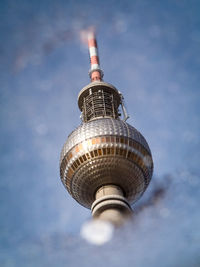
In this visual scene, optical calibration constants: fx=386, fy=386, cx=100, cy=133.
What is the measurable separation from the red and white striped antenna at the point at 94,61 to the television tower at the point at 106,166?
13288 mm

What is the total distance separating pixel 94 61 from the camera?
7300cm

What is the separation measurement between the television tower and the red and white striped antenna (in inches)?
523

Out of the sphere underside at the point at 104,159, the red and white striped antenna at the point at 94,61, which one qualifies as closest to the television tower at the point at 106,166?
the sphere underside at the point at 104,159

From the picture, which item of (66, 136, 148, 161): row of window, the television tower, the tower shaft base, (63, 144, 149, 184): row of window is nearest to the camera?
the tower shaft base

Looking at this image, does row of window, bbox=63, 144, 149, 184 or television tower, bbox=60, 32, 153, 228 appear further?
row of window, bbox=63, 144, 149, 184

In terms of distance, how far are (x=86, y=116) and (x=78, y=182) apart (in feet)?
41.1

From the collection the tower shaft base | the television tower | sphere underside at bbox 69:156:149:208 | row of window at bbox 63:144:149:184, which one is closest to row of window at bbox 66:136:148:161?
the television tower

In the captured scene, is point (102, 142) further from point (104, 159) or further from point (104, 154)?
point (104, 159)

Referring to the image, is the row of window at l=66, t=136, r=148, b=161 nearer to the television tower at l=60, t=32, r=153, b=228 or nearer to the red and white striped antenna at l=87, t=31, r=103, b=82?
the television tower at l=60, t=32, r=153, b=228

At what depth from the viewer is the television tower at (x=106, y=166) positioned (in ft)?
174

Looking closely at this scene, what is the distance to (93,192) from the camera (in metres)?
57.0

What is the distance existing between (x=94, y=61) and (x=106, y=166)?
26.2 m

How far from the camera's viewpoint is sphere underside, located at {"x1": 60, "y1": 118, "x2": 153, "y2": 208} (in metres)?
54.3

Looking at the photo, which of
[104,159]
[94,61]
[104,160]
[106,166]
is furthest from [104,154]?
[94,61]
